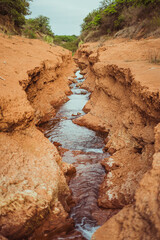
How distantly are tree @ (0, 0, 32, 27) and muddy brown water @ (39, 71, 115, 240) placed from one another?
349 inches

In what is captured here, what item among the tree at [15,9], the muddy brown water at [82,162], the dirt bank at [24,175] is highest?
the tree at [15,9]

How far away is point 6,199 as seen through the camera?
84.7 inches

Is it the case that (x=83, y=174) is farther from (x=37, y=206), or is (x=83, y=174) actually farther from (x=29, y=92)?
(x=29, y=92)

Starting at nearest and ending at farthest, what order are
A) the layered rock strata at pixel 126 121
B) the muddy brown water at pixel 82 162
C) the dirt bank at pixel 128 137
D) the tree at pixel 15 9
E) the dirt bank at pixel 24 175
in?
the dirt bank at pixel 128 137 < the dirt bank at pixel 24 175 < the muddy brown water at pixel 82 162 < the layered rock strata at pixel 126 121 < the tree at pixel 15 9

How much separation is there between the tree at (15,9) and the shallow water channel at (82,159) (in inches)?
349

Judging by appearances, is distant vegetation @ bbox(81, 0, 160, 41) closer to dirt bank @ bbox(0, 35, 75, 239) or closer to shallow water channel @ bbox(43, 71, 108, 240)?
shallow water channel @ bbox(43, 71, 108, 240)

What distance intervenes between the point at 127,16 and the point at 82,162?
15.7m

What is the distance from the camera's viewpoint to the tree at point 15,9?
38.2 feet

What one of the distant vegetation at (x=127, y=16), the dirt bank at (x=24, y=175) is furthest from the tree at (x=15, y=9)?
A: the dirt bank at (x=24, y=175)

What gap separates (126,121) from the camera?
4.69 meters

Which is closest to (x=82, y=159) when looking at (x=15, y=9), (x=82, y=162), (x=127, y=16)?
(x=82, y=162)

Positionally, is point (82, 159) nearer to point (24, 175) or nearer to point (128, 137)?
point (128, 137)

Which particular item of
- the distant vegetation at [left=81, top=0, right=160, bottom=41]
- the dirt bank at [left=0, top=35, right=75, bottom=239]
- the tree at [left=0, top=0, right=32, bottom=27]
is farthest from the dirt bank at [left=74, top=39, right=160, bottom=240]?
the tree at [left=0, top=0, right=32, bottom=27]

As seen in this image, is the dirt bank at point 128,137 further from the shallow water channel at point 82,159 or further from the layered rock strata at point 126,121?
the shallow water channel at point 82,159
